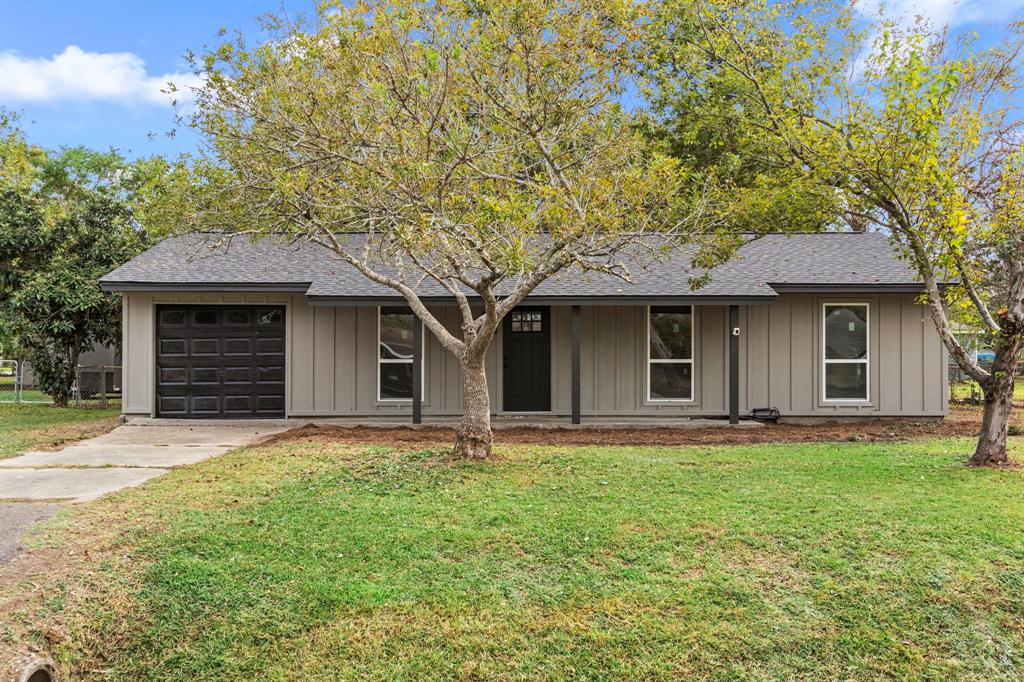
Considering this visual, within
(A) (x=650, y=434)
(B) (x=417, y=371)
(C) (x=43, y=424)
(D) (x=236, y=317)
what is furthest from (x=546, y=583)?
(C) (x=43, y=424)

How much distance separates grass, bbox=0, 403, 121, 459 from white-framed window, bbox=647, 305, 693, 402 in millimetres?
9063

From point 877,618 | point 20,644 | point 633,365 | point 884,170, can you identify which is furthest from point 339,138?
point 633,365

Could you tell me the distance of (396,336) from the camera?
11.9 m

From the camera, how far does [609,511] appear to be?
17.7 feet

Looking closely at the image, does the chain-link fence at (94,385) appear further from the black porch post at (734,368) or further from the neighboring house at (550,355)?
the black porch post at (734,368)

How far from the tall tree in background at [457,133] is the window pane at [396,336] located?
409 centimetres

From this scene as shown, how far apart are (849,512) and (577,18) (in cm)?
502

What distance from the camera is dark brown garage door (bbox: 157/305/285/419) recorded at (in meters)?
12.0

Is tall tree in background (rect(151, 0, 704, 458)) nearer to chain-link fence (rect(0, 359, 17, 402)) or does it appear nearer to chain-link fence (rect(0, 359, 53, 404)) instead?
chain-link fence (rect(0, 359, 53, 404))

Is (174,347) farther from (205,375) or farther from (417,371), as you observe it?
(417,371)

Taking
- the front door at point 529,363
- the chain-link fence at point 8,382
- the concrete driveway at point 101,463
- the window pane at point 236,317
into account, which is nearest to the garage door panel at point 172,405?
the concrete driveway at point 101,463

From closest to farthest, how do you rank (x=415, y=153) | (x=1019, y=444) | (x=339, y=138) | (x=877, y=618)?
(x=877, y=618) < (x=415, y=153) < (x=339, y=138) < (x=1019, y=444)

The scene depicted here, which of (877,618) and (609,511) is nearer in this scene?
(877,618)

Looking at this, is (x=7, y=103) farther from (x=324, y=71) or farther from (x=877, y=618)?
(x=877, y=618)
